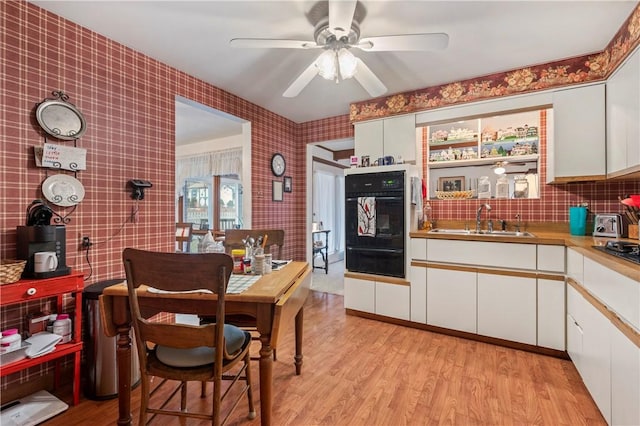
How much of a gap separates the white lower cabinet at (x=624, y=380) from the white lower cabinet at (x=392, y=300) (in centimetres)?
160

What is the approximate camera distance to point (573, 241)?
6.99 ft

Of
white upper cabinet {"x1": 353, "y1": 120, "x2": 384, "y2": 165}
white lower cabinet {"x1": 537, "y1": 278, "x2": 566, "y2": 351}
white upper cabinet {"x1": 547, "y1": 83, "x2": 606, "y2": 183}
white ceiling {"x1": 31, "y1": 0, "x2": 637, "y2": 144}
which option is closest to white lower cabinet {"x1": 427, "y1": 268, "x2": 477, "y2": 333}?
white lower cabinet {"x1": 537, "y1": 278, "x2": 566, "y2": 351}

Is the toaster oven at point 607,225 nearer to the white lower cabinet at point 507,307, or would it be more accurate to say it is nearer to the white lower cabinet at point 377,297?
the white lower cabinet at point 507,307

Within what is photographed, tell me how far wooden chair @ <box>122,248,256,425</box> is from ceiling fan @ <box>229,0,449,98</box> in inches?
53.6

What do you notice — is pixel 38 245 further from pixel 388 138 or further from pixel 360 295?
pixel 388 138

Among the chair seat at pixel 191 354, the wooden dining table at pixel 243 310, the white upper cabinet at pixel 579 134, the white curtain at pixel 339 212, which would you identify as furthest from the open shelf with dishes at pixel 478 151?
the white curtain at pixel 339 212

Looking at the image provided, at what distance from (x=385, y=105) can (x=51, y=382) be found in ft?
12.1

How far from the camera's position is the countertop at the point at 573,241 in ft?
4.24

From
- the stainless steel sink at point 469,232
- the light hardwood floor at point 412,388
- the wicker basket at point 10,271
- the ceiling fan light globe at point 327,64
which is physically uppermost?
the ceiling fan light globe at point 327,64

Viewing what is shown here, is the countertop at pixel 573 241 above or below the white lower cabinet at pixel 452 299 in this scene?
above

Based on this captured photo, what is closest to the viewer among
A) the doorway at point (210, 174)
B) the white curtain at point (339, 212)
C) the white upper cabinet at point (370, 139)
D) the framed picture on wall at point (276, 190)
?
the white upper cabinet at point (370, 139)

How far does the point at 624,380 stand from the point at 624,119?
1.73 m

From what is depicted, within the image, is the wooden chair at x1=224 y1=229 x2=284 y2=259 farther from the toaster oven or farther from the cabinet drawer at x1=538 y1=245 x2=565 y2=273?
the toaster oven

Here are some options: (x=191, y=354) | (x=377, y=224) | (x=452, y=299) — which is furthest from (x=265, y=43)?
(x=452, y=299)
